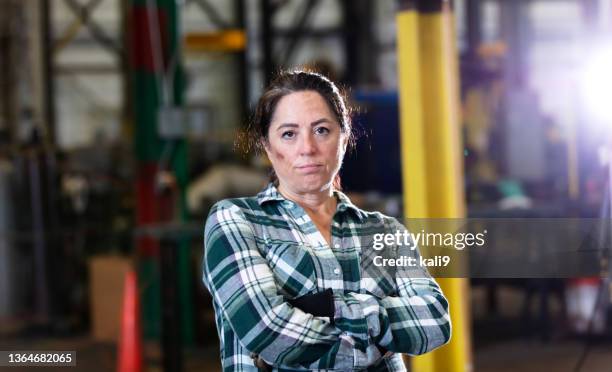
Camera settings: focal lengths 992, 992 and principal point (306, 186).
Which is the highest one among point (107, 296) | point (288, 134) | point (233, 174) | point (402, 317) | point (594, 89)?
point (594, 89)

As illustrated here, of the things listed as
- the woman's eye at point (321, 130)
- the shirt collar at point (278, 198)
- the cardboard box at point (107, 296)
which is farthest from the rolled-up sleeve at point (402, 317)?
the cardboard box at point (107, 296)

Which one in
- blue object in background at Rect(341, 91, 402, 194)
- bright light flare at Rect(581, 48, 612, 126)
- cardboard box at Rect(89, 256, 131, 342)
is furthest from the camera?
cardboard box at Rect(89, 256, 131, 342)

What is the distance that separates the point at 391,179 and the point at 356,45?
13.7 feet

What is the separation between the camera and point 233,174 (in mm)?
5680

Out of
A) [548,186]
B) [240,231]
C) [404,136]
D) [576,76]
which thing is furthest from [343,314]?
[576,76]

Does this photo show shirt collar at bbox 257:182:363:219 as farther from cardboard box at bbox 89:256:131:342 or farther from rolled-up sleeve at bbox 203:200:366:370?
cardboard box at bbox 89:256:131:342

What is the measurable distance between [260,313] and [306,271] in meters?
0.10

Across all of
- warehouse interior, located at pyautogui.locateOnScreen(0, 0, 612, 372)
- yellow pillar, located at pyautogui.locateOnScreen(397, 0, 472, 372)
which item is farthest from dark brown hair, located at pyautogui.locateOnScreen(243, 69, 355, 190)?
yellow pillar, located at pyautogui.locateOnScreen(397, 0, 472, 372)

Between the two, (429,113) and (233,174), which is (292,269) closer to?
(429,113)

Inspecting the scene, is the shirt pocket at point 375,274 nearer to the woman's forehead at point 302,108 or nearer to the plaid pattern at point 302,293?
the plaid pattern at point 302,293

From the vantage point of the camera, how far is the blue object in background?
4148mm

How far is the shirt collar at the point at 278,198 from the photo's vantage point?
4.73ft

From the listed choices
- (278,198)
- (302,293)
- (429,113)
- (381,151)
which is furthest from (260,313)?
(381,151)

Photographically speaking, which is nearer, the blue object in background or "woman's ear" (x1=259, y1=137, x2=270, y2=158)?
"woman's ear" (x1=259, y1=137, x2=270, y2=158)
